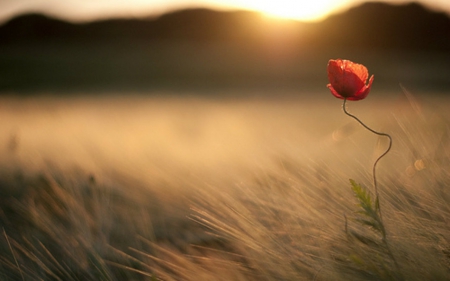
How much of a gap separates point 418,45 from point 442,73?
211 inches

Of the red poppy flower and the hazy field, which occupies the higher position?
the red poppy flower

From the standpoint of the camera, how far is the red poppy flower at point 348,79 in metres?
0.83

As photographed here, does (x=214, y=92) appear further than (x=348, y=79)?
Yes

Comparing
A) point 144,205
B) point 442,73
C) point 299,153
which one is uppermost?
point 299,153

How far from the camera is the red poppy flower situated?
0.83m

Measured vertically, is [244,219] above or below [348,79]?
below

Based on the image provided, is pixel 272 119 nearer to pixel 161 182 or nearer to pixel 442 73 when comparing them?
pixel 161 182

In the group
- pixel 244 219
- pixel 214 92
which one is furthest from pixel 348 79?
pixel 214 92

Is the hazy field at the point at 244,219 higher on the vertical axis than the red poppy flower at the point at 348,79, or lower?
lower

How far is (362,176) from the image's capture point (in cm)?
91

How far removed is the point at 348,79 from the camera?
32.5 inches

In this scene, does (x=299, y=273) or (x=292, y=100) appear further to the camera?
(x=292, y=100)

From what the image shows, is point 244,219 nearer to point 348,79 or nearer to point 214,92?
point 348,79

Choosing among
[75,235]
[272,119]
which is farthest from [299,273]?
[272,119]
